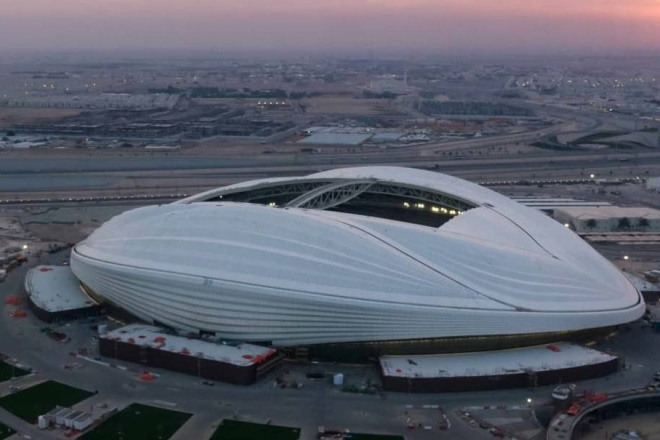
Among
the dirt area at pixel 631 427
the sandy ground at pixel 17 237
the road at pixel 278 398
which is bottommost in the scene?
the dirt area at pixel 631 427

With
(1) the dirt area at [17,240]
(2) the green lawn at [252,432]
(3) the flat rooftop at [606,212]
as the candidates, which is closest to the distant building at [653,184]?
(3) the flat rooftop at [606,212]

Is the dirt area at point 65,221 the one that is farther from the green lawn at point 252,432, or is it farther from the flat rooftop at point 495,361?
the flat rooftop at point 495,361

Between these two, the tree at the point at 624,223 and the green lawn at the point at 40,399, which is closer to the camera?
the green lawn at the point at 40,399

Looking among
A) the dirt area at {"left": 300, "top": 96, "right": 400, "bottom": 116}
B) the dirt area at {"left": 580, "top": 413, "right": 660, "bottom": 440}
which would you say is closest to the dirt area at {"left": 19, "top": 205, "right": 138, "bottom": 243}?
the dirt area at {"left": 580, "top": 413, "right": 660, "bottom": 440}

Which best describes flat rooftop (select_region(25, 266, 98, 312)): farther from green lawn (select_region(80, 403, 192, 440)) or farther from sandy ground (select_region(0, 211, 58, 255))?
green lawn (select_region(80, 403, 192, 440))

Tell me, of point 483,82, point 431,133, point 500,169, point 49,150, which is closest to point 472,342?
point 500,169

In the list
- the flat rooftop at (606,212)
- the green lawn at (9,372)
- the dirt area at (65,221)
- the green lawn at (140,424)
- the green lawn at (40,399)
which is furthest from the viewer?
the flat rooftop at (606,212)

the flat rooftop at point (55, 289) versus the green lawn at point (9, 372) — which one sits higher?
the flat rooftop at point (55, 289)
